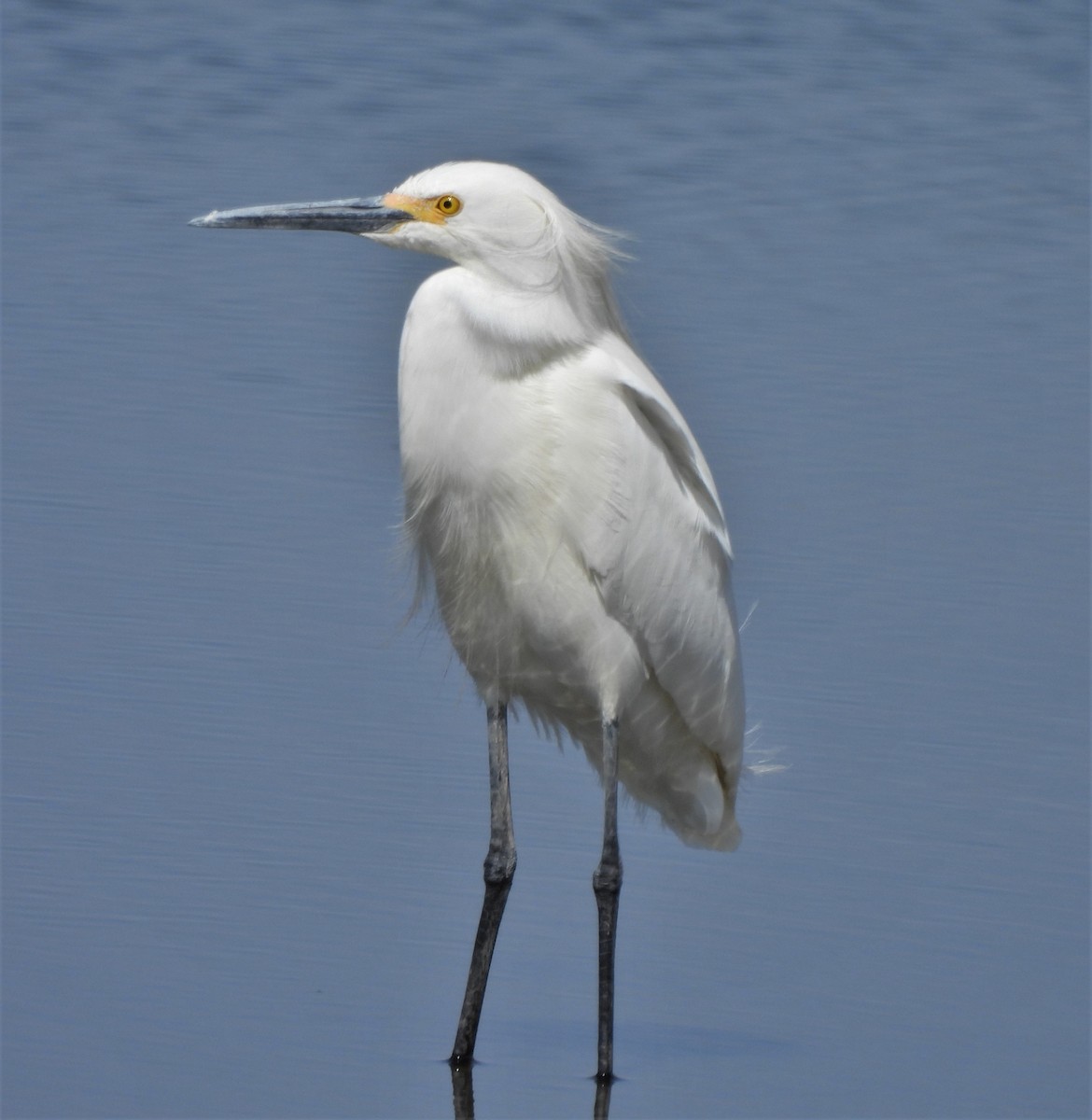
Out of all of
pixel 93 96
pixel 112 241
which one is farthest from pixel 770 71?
pixel 112 241

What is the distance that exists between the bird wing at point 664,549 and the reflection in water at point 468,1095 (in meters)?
0.60

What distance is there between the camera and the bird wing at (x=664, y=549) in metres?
3.67

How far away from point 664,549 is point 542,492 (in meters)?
0.22

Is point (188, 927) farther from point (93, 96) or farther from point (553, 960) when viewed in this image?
point (93, 96)

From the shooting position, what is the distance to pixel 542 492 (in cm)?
365

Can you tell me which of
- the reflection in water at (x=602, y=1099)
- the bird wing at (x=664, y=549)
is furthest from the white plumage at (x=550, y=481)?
the reflection in water at (x=602, y=1099)

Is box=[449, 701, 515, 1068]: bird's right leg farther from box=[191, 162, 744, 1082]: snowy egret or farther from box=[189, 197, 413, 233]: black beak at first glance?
box=[189, 197, 413, 233]: black beak

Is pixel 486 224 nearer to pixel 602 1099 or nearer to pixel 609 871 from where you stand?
pixel 609 871

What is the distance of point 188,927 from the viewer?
3.81 m

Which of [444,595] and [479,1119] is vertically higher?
[444,595]

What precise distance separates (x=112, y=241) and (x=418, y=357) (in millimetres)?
3137

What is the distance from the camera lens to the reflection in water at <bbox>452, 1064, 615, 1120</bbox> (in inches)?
138

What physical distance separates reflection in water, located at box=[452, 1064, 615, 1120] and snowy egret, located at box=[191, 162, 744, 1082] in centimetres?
3

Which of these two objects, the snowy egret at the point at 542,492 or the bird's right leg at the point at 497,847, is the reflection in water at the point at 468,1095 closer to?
the snowy egret at the point at 542,492
